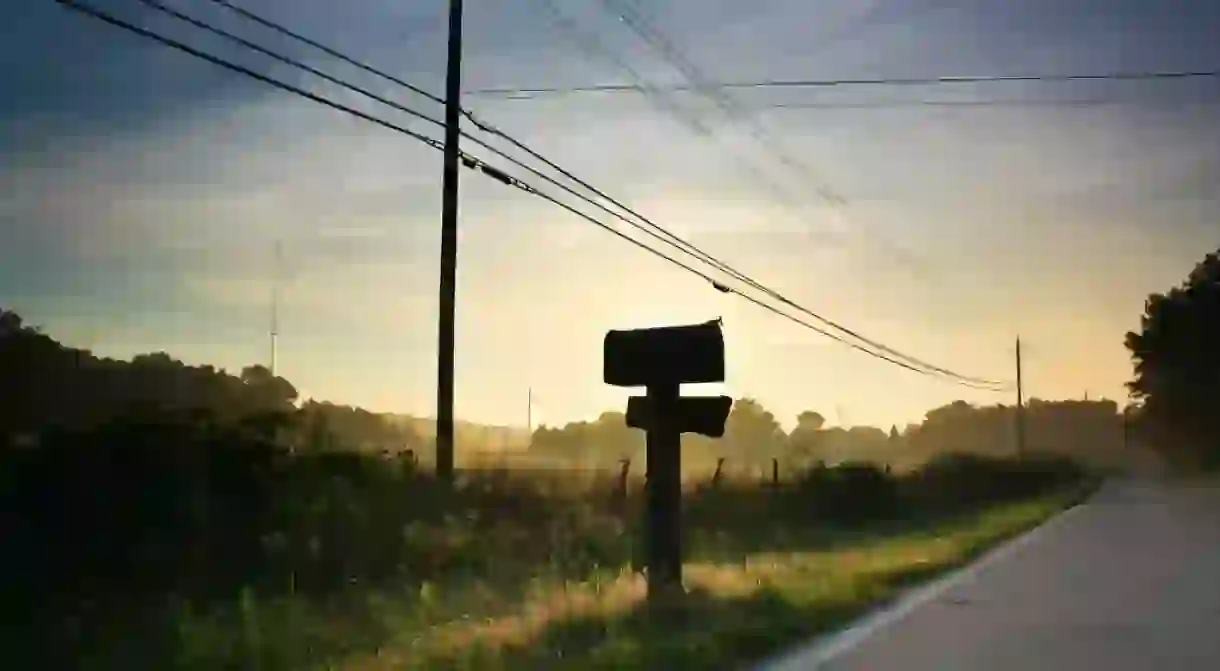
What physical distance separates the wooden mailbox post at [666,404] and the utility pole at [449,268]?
4.98m

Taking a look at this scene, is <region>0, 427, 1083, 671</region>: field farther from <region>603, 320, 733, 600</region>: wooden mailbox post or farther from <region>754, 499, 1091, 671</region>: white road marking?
<region>603, 320, 733, 600</region>: wooden mailbox post

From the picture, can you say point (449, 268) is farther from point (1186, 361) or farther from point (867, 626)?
point (1186, 361)

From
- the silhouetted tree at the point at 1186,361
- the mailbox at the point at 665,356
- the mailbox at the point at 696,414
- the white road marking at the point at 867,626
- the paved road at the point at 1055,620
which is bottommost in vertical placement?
the white road marking at the point at 867,626

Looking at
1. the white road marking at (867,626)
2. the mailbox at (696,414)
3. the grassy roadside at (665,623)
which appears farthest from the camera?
the mailbox at (696,414)

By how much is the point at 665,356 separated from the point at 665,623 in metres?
3.47

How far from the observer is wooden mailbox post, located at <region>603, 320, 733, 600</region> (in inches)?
604

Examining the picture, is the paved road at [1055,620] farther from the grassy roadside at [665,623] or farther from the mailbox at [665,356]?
the mailbox at [665,356]

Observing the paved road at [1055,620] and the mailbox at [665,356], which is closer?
the paved road at [1055,620]

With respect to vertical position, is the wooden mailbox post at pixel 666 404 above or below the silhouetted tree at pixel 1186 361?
below

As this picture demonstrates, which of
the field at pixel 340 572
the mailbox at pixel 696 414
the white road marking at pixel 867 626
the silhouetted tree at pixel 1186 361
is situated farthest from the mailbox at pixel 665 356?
the silhouetted tree at pixel 1186 361

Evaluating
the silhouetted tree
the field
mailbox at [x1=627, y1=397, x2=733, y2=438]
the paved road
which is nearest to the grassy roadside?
the field

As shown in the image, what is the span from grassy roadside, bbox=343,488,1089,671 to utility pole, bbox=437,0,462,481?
4.03 metres

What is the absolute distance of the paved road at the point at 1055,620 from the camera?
1116 cm

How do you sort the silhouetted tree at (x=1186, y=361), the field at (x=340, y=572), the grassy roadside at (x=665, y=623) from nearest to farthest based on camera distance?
the grassy roadside at (x=665, y=623)
the field at (x=340, y=572)
the silhouetted tree at (x=1186, y=361)
